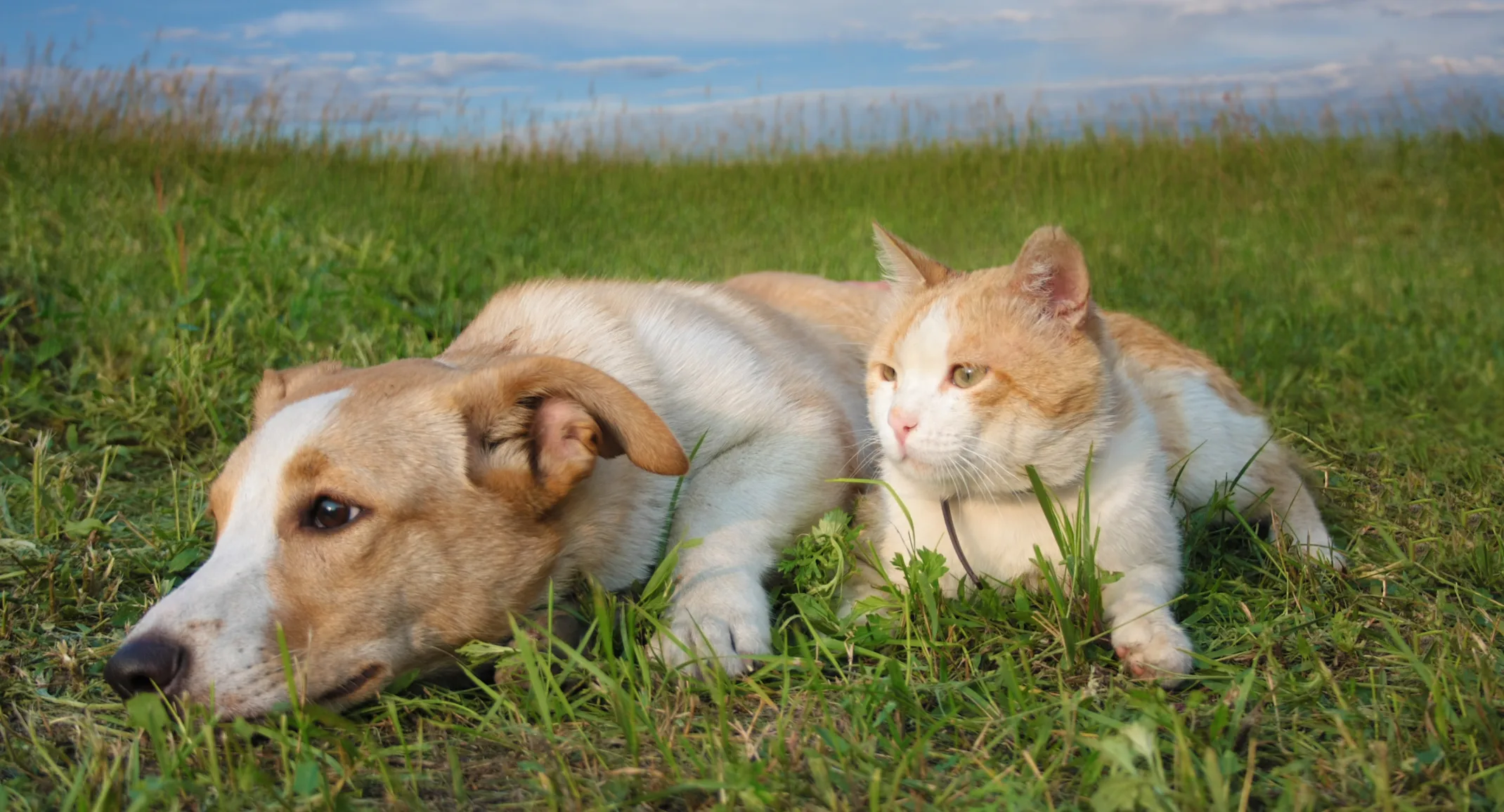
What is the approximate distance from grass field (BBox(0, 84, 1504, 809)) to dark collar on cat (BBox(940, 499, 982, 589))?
128 millimetres

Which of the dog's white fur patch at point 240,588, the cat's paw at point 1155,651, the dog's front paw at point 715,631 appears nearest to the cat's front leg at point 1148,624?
the cat's paw at point 1155,651

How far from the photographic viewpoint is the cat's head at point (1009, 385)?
9.04ft

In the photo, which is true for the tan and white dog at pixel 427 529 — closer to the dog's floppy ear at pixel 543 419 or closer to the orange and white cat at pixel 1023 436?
the dog's floppy ear at pixel 543 419

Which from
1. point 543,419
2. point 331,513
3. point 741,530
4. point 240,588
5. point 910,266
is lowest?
point 741,530

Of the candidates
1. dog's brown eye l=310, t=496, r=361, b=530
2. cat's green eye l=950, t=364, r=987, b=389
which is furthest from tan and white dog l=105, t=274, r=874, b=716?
cat's green eye l=950, t=364, r=987, b=389

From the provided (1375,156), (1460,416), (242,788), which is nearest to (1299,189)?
(1375,156)

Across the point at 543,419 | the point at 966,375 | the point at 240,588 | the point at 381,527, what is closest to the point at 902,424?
the point at 966,375

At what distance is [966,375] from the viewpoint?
2.84m

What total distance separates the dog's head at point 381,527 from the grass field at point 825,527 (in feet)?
0.45

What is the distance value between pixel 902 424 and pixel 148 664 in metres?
1.83

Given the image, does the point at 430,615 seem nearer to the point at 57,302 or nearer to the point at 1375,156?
the point at 57,302

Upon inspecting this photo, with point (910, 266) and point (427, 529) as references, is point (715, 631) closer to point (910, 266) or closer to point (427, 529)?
point (427, 529)

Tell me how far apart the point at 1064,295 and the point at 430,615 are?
178cm

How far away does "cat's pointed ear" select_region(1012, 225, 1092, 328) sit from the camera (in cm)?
273
